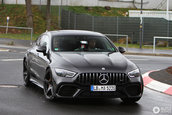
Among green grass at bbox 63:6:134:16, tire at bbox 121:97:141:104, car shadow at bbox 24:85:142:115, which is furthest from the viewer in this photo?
green grass at bbox 63:6:134:16

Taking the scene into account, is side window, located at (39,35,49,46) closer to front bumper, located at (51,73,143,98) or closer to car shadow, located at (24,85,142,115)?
car shadow, located at (24,85,142,115)

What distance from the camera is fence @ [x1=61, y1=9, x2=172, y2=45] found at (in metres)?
43.2

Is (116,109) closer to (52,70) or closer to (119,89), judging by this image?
(119,89)

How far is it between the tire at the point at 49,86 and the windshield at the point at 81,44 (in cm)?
85

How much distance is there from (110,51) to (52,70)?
5.62 ft

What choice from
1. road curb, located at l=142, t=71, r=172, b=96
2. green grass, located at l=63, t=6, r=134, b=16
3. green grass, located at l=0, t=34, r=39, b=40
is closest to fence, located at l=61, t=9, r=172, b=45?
green grass, located at l=63, t=6, r=134, b=16

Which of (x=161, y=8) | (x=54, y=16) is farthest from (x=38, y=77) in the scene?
(x=161, y=8)

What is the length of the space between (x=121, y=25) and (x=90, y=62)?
35.4m

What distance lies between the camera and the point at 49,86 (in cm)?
1045

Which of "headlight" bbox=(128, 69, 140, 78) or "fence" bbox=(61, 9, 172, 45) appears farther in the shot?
"fence" bbox=(61, 9, 172, 45)

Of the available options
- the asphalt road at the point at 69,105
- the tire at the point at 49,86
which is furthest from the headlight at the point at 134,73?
the tire at the point at 49,86

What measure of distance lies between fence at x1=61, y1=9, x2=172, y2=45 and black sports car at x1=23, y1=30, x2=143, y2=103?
31700mm

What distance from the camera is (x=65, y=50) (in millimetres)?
11211

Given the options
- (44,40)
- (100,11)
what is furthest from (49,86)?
(100,11)
